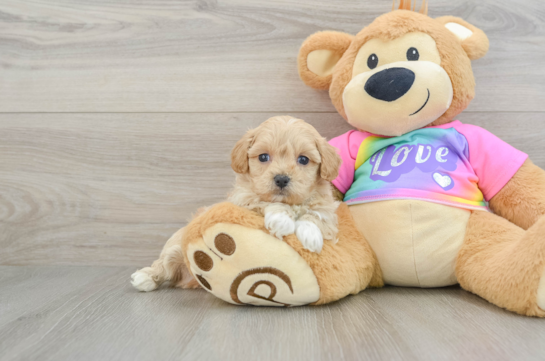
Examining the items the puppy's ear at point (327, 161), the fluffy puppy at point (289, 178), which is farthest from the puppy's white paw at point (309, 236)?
the puppy's ear at point (327, 161)

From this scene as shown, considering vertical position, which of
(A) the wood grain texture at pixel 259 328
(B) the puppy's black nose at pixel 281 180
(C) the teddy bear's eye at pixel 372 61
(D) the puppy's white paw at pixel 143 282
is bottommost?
(D) the puppy's white paw at pixel 143 282

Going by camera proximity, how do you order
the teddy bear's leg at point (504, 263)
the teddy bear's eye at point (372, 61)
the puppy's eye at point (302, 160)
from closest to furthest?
the teddy bear's leg at point (504, 263)
the puppy's eye at point (302, 160)
the teddy bear's eye at point (372, 61)

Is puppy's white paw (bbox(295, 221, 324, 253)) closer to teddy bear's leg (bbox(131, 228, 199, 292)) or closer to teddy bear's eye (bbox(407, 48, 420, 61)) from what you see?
teddy bear's leg (bbox(131, 228, 199, 292))

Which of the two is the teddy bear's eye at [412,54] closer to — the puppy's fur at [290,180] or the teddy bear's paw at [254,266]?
the puppy's fur at [290,180]

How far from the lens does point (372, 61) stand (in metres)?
1.02

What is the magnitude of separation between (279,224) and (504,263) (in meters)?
0.48

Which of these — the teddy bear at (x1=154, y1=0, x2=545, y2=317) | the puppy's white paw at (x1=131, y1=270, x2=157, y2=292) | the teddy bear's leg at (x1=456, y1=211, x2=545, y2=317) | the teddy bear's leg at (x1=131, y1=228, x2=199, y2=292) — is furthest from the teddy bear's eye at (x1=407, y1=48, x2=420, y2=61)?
the puppy's white paw at (x1=131, y1=270, x2=157, y2=292)

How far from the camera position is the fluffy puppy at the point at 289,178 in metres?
0.85

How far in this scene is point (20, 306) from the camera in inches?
37.0

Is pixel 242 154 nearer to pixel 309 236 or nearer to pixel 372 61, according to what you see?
pixel 309 236

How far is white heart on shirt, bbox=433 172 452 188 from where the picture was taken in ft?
3.18

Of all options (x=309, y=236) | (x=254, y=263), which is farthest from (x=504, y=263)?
(x=254, y=263)

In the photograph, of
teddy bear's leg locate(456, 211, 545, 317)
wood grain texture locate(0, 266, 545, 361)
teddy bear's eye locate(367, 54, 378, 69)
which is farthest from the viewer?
teddy bear's eye locate(367, 54, 378, 69)

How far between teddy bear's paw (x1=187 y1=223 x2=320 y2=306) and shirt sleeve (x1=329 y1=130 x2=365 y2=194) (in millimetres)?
329
